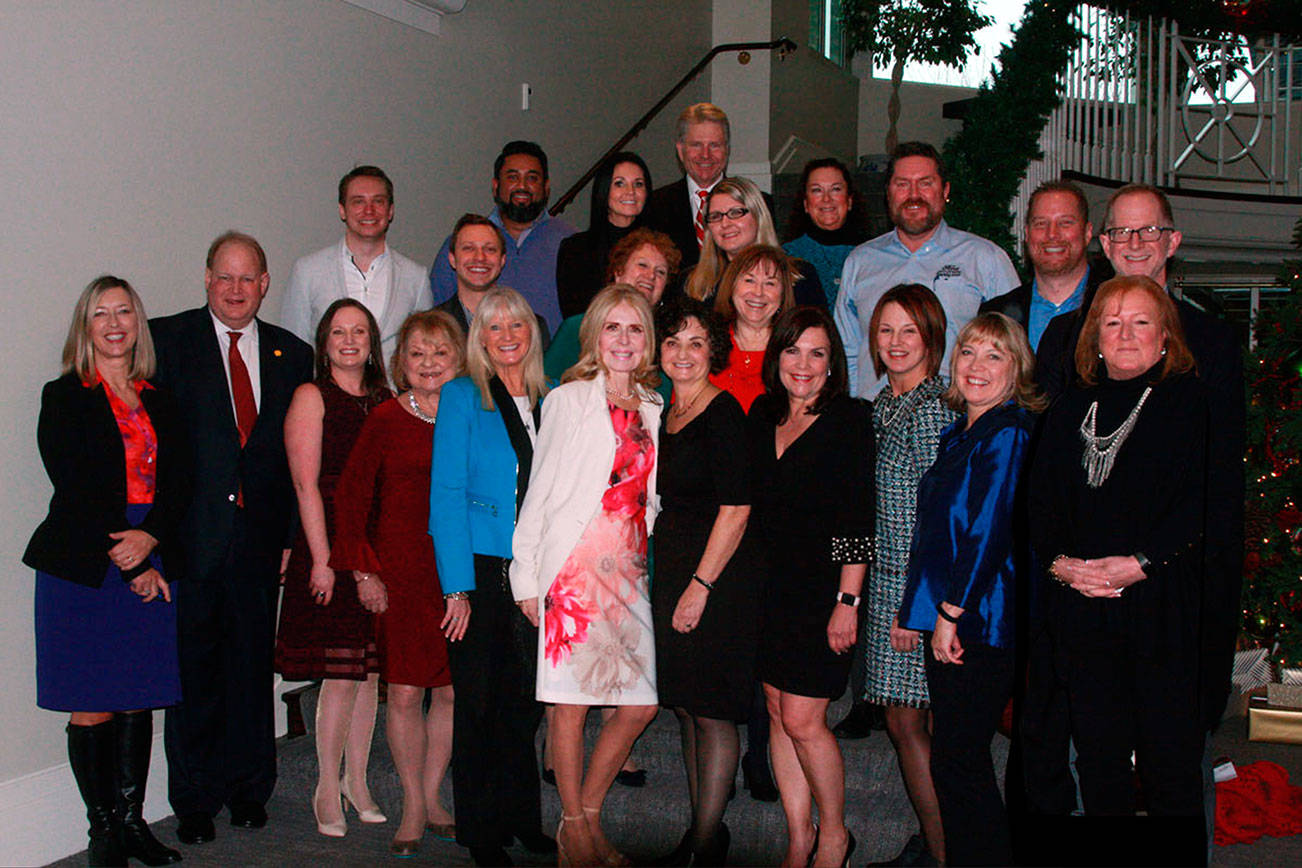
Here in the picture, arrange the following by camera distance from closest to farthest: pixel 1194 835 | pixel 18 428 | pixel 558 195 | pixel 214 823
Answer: pixel 1194 835, pixel 18 428, pixel 214 823, pixel 558 195

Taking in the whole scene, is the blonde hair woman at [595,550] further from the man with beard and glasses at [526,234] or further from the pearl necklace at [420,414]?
the man with beard and glasses at [526,234]

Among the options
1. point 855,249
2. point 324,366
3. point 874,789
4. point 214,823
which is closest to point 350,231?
point 324,366

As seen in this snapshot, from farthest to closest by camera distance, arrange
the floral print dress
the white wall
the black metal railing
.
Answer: the white wall → the black metal railing → the floral print dress

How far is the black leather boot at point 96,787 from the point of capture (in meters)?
3.38

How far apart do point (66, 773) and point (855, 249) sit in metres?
3.13

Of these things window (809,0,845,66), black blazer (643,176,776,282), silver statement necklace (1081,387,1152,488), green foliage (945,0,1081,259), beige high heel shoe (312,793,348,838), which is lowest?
beige high heel shoe (312,793,348,838)

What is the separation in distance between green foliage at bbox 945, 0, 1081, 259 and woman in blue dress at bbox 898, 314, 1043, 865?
9.12 feet

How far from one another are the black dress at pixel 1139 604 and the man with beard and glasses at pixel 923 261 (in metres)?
1.24

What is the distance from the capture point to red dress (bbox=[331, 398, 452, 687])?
3.49 m

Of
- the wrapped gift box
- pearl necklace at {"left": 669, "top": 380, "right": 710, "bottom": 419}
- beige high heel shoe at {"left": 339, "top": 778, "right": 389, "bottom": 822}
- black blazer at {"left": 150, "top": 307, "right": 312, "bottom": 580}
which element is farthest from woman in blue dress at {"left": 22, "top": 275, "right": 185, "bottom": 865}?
the wrapped gift box

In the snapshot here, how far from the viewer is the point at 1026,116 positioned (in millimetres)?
5746

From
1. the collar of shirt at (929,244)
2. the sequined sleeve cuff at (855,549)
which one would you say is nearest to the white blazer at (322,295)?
the collar of shirt at (929,244)

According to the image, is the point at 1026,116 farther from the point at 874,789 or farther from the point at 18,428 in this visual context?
the point at 18,428

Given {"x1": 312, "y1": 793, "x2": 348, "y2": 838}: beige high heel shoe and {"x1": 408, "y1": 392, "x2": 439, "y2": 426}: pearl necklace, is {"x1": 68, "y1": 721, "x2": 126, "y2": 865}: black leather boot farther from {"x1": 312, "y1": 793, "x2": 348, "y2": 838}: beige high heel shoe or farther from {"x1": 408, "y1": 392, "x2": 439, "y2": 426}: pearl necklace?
{"x1": 408, "y1": 392, "x2": 439, "y2": 426}: pearl necklace
